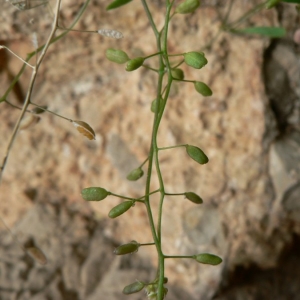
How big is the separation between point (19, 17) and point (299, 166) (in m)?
0.71

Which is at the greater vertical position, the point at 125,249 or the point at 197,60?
the point at 197,60

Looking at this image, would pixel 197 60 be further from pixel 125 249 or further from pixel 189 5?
pixel 125 249

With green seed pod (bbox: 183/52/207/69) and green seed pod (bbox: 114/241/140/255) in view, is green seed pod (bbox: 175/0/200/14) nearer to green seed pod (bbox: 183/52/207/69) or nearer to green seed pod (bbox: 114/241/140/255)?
green seed pod (bbox: 183/52/207/69)

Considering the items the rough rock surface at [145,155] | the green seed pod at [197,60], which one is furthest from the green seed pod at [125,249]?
the rough rock surface at [145,155]

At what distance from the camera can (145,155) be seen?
4.06 ft

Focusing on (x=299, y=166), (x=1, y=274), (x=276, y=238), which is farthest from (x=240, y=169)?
(x=1, y=274)

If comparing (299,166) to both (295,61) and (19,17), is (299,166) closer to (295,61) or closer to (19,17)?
(295,61)

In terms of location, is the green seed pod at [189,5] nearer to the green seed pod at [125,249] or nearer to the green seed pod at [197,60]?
the green seed pod at [197,60]

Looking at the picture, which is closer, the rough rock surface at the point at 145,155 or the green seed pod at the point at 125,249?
the green seed pod at the point at 125,249

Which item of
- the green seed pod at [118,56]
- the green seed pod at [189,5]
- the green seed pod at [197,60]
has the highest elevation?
the green seed pod at [189,5]

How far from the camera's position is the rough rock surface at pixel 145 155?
1.09 meters

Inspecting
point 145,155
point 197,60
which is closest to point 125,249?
point 197,60

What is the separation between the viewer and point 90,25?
41.9 inches

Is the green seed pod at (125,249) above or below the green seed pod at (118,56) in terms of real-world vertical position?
below
